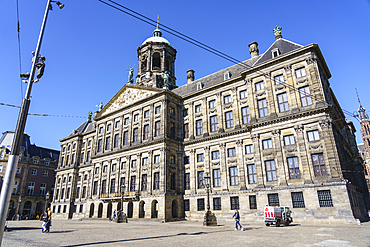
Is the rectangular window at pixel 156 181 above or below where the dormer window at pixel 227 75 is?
below

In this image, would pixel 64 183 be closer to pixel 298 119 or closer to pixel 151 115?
pixel 151 115

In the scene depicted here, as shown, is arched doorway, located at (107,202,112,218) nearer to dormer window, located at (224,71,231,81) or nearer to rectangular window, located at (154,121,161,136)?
rectangular window, located at (154,121,161,136)

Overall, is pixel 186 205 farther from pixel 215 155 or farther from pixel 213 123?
pixel 213 123

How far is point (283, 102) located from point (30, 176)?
227ft

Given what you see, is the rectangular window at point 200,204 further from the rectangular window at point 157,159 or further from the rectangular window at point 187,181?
the rectangular window at point 157,159

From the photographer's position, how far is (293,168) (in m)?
28.4

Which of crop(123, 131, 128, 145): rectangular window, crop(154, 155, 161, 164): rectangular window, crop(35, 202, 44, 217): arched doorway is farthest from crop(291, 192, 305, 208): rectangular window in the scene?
crop(35, 202, 44, 217): arched doorway

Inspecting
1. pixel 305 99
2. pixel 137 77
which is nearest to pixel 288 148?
pixel 305 99

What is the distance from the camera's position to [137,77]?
56.2 metres

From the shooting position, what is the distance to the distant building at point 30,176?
6269cm

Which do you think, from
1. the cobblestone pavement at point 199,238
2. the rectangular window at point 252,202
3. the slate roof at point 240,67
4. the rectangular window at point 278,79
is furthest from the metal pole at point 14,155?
the rectangular window at point 278,79

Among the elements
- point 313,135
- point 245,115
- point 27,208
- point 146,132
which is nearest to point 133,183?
point 146,132

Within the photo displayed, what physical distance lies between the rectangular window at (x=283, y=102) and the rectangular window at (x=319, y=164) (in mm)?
7045

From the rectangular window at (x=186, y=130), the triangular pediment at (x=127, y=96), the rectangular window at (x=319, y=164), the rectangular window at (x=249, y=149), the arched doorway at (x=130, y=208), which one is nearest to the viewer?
the rectangular window at (x=319, y=164)
